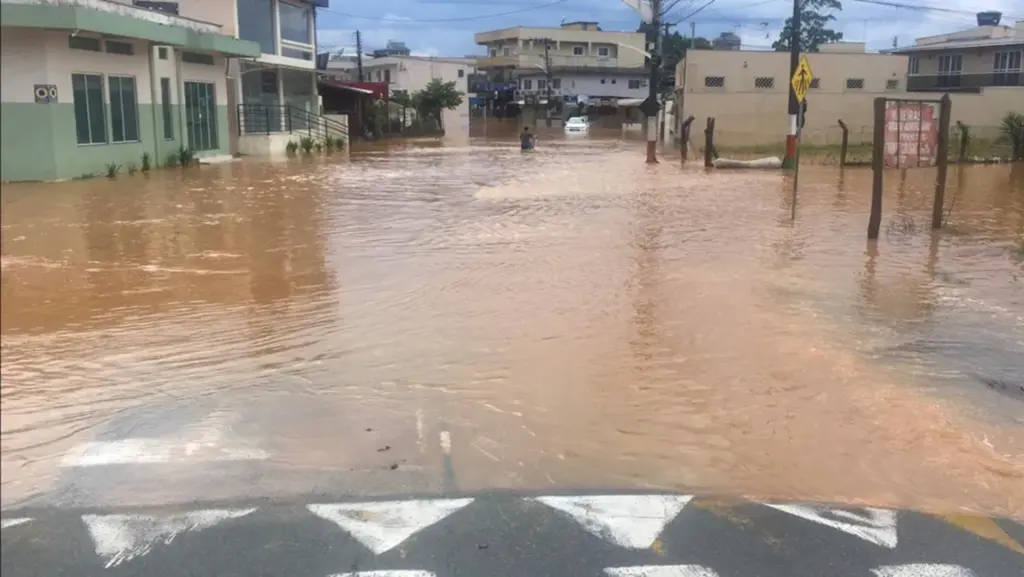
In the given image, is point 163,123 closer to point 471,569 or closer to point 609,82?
point 471,569

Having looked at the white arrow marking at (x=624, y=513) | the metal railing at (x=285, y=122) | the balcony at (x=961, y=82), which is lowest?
the white arrow marking at (x=624, y=513)

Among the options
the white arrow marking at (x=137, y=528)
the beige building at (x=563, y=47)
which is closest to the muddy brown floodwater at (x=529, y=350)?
the white arrow marking at (x=137, y=528)

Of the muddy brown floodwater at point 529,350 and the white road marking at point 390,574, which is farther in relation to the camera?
the muddy brown floodwater at point 529,350

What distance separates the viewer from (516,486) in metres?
5.31

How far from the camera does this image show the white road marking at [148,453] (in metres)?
5.50

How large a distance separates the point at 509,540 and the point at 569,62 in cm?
8817

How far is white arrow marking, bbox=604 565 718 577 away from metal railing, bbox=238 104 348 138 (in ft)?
110

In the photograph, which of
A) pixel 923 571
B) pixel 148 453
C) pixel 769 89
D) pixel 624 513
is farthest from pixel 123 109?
pixel 769 89

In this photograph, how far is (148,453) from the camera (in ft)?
18.4

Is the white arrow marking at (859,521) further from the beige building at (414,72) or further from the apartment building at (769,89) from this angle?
the beige building at (414,72)

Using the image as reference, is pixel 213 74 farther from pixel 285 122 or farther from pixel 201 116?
pixel 285 122

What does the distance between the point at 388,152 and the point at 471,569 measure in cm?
3651

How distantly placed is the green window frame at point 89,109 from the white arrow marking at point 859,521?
21.5 meters

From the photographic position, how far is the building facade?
21.5 metres
